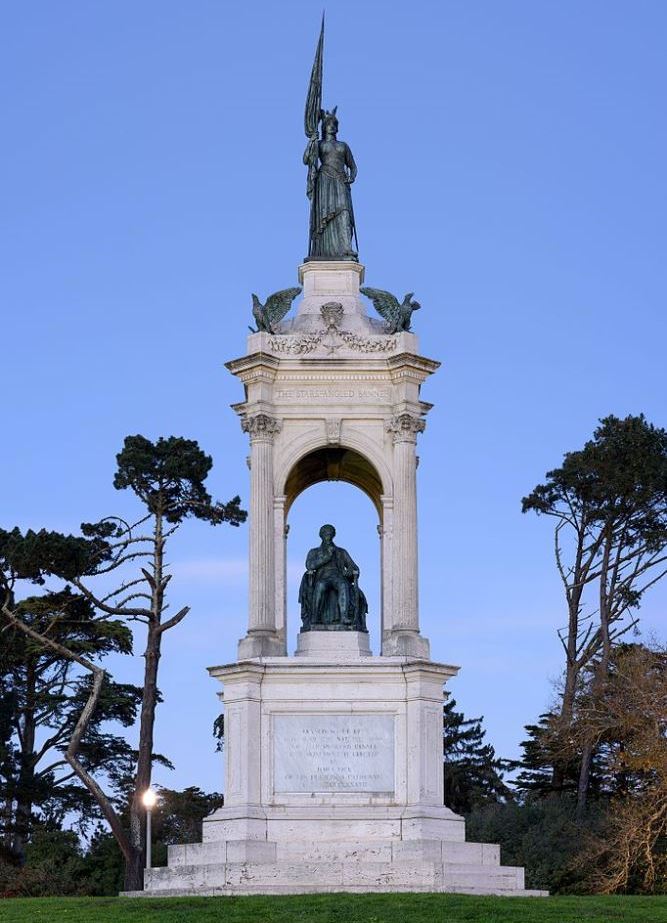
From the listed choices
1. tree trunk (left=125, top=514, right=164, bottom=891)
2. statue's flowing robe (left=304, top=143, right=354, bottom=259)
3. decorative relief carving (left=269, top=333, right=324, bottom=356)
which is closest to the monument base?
decorative relief carving (left=269, top=333, right=324, bottom=356)

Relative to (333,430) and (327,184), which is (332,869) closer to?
(333,430)

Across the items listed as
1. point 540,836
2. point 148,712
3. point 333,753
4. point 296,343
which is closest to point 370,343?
point 296,343

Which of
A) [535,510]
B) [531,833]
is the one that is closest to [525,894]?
[531,833]

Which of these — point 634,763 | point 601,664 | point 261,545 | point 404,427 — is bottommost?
point 634,763

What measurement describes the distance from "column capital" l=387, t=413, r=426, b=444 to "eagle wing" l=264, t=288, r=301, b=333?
2.67 m

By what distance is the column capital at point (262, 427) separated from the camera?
29.8m

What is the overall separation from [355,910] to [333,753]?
206 inches

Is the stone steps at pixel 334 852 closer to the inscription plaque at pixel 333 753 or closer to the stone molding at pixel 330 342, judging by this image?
the inscription plaque at pixel 333 753

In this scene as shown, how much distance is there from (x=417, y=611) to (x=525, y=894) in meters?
4.92

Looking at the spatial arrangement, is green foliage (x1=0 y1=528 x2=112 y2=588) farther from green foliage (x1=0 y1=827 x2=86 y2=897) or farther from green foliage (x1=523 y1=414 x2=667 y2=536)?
green foliage (x1=523 y1=414 x2=667 y2=536)

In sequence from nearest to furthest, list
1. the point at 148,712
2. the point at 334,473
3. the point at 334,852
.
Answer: the point at 334,852 < the point at 334,473 < the point at 148,712

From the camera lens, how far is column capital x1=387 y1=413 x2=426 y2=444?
97.5 ft

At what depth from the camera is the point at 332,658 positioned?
2884 centimetres

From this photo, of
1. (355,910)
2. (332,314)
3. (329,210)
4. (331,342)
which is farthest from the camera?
(329,210)
